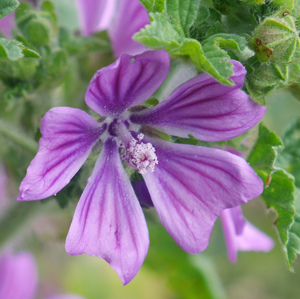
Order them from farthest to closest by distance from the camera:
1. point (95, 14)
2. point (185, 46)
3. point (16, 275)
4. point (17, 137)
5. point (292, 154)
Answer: point (16, 275) → point (95, 14) → point (292, 154) → point (17, 137) → point (185, 46)

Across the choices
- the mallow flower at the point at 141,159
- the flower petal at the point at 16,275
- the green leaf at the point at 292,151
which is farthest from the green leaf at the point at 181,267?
the mallow flower at the point at 141,159

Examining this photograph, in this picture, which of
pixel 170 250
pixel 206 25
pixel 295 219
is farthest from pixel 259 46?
pixel 170 250

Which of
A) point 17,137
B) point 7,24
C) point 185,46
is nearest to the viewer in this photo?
point 185,46

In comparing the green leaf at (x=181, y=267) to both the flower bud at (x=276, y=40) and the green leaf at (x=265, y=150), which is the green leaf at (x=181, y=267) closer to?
the green leaf at (x=265, y=150)

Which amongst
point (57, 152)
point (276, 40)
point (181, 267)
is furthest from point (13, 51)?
point (181, 267)

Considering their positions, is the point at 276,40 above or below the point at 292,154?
above

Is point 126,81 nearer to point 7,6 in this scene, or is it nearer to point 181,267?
point 7,6

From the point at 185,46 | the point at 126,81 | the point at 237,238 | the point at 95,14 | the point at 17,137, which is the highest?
the point at 185,46

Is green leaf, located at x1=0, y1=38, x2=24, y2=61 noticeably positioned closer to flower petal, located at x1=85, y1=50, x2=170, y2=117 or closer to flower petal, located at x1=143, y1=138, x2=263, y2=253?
flower petal, located at x1=85, y1=50, x2=170, y2=117
